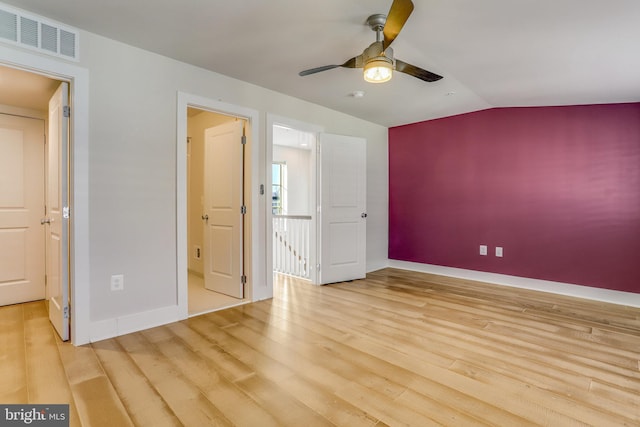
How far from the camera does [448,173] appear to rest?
16.0 feet

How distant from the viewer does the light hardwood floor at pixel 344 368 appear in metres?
1.67

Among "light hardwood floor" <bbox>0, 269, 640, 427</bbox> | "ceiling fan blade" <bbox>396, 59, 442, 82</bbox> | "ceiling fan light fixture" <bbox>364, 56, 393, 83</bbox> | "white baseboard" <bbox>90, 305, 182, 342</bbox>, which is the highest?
"ceiling fan blade" <bbox>396, 59, 442, 82</bbox>

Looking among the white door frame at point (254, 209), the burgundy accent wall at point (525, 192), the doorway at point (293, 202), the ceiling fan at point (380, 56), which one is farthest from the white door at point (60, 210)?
the burgundy accent wall at point (525, 192)

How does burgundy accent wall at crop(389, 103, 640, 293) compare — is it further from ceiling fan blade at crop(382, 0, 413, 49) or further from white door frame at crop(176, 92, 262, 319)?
ceiling fan blade at crop(382, 0, 413, 49)

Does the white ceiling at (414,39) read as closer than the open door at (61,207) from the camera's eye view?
Yes

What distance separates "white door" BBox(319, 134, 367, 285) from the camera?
4.36 metres

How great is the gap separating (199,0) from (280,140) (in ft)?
17.6

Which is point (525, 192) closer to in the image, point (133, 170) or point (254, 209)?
point (254, 209)

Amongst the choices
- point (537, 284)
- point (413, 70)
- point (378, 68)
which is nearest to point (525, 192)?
point (537, 284)

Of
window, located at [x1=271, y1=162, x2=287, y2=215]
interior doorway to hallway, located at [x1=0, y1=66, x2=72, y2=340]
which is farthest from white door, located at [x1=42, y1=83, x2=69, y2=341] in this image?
window, located at [x1=271, y1=162, x2=287, y2=215]

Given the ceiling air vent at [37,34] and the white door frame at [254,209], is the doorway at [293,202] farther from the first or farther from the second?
the ceiling air vent at [37,34]

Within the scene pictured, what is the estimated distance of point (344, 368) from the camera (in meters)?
2.12

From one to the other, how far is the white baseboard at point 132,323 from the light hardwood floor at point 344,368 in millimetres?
91

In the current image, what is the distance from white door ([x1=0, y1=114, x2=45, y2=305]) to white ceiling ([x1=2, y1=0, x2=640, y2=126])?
6.40 feet
